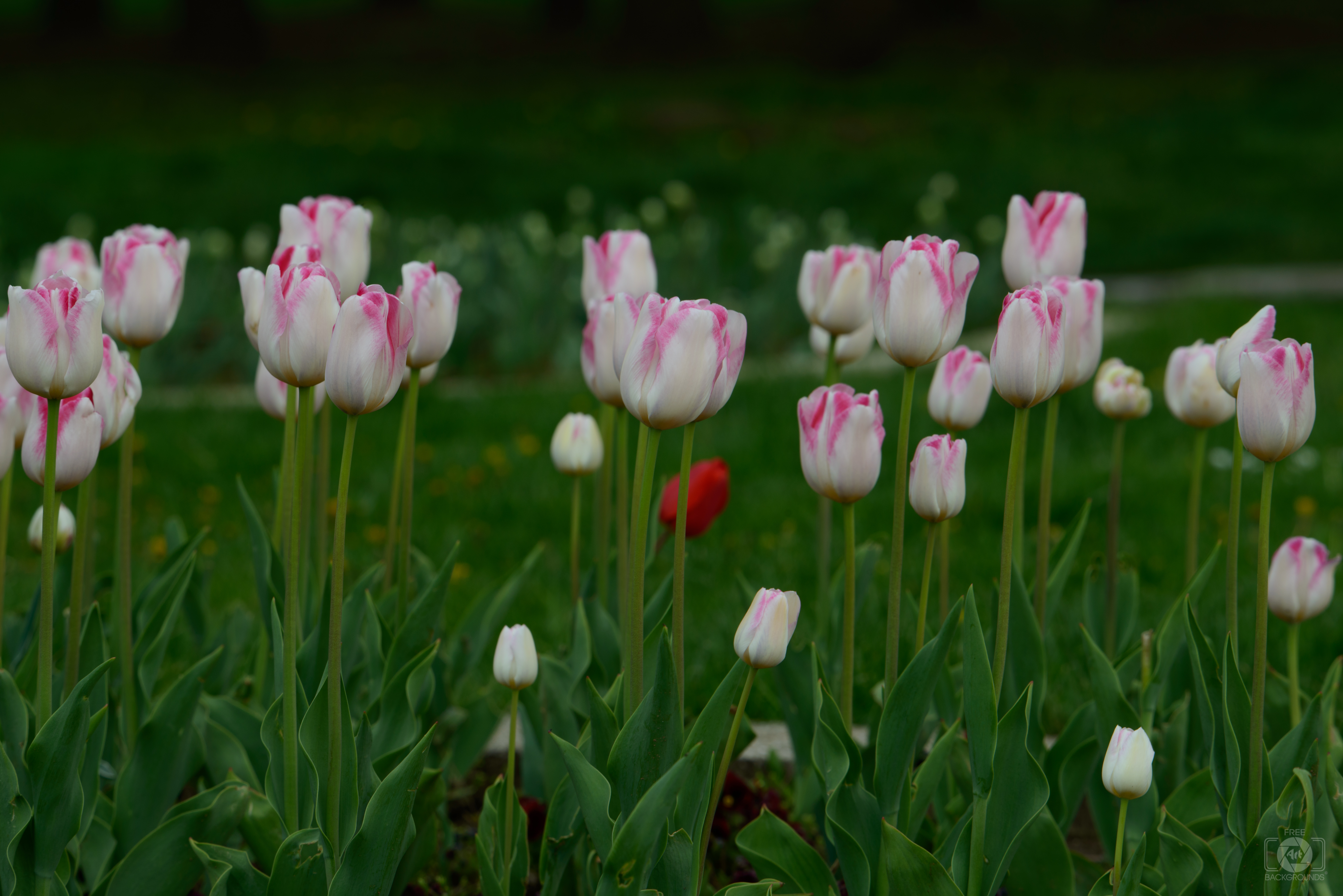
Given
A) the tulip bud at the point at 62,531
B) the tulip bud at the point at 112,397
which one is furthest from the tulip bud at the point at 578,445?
the tulip bud at the point at 62,531

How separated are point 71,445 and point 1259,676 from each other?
1377mm

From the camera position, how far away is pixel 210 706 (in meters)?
1.78

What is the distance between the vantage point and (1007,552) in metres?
1.49

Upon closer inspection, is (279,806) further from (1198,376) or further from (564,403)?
(564,403)

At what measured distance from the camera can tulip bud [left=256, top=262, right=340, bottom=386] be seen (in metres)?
1.35

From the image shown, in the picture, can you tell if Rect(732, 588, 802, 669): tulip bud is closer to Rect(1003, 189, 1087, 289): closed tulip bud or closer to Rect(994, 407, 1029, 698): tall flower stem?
Rect(994, 407, 1029, 698): tall flower stem

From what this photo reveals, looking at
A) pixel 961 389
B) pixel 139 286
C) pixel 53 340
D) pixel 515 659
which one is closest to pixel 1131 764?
pixel 961 389

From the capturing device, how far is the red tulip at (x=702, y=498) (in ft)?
6.25

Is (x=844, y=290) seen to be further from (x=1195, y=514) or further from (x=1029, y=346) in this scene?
(x=1195, y=514)

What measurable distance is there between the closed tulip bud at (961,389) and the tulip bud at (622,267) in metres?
0.42

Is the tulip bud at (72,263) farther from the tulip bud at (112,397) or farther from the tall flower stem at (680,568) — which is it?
the tall flower stem at (680,568)

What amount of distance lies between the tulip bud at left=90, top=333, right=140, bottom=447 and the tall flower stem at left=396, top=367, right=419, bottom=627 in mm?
334

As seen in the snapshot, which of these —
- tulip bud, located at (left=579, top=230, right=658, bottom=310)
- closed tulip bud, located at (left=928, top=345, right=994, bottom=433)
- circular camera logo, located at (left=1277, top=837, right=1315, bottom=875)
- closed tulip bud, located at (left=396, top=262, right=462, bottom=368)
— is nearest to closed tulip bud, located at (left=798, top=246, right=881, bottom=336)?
closed tulip bud, located at (left=928, top=345, right=994, bottom=433)

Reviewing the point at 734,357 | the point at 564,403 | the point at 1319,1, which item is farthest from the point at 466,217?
the point at 1319,1
